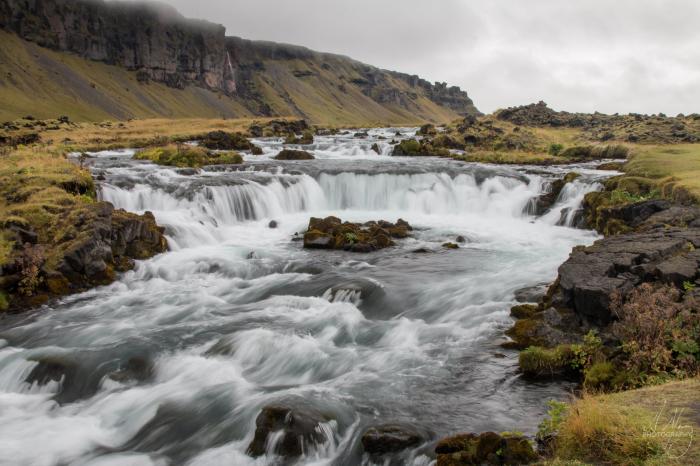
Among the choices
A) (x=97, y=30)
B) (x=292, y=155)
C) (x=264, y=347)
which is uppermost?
(x=97, y=30)

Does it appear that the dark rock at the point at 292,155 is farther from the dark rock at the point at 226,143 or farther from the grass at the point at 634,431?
the grass at the point at 634,431

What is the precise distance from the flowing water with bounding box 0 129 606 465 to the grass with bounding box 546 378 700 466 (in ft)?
8.37

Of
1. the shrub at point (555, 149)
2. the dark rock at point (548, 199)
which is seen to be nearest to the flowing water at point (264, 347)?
the dark rock at point (548, 199)

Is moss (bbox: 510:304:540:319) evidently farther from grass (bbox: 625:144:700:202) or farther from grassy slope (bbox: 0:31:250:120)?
grassy slope (bbox: 0:31:250:120)

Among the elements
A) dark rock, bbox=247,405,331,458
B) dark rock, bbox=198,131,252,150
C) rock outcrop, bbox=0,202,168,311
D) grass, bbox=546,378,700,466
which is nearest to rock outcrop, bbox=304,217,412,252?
rock outcrop, bbox=0,202,168,311

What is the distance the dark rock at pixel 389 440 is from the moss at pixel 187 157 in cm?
3606

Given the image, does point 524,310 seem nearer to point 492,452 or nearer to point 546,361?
point 546,361

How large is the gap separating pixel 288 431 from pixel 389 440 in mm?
1779

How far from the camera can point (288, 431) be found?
968 cm

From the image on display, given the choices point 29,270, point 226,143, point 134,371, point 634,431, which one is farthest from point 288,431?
point 226,143

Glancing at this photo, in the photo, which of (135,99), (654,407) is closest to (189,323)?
(654,407)

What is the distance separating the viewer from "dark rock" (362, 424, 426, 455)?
941cm

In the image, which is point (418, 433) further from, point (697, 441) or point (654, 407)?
point (697, 441)

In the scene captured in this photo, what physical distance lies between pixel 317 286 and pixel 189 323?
4.66 m
